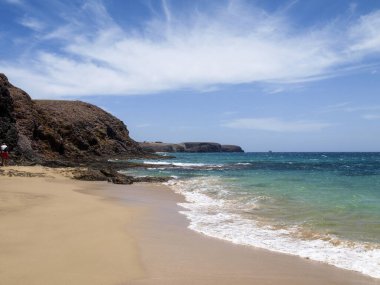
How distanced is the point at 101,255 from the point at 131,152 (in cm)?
6865

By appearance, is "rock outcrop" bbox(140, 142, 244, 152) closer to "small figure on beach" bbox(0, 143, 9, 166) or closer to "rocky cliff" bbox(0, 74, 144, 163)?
"rocky cliff" bbox(0, 74, 144, 163)

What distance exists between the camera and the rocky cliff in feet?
97.2

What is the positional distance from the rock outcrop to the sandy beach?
123 m

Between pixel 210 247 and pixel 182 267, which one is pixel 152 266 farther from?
pixel 210 247

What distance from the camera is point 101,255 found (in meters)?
6.35

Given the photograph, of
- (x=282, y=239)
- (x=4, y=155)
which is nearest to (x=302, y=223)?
(x=282, y=239)

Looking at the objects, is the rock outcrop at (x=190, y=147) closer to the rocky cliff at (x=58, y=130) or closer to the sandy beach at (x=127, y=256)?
the rocky cliff at (x=58, y=130)

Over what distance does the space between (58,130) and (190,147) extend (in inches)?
4201

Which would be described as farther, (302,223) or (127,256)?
(302,223)

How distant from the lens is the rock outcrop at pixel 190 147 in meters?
142

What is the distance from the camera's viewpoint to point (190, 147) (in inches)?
6275

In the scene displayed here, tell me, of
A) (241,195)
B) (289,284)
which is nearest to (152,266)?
(289,284)

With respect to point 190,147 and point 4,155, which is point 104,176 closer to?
point 4,155

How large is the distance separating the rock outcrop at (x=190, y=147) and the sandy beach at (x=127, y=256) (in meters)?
123
